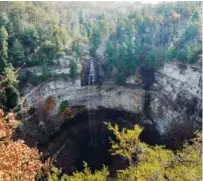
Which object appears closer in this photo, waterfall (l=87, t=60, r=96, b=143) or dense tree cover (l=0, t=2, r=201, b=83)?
dense tree cover (l=0, t=2, r=201, b=83)

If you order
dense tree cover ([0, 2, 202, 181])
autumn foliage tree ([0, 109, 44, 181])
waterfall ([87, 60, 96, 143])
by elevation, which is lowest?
waterfall ([87, 60, 96, 143])

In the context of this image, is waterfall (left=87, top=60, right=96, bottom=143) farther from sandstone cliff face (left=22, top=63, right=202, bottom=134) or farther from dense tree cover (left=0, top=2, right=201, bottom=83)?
dense tree cover (left=0, top=2, right=201, bottom=83)

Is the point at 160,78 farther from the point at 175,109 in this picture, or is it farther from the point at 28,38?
the point at 28,38

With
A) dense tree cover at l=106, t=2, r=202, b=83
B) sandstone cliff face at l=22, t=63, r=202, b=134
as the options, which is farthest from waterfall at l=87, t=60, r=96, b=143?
dense tree cover at l=106, t=2, r=202, b=83

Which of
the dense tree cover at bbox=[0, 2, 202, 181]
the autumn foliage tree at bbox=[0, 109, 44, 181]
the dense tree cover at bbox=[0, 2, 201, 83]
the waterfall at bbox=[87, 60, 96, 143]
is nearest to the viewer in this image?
the autumn foliage tree at bbox=[0, 109, 44, 181]

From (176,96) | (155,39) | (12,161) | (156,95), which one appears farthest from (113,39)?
(12,161)

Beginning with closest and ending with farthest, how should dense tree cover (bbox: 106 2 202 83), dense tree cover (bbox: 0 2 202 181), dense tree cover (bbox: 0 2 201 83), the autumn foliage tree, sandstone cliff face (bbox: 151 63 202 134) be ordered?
the autumn foliage tree
dense tree cover (bbox: 0 2 202 181)
sandstone cliff face (bbox: 151 63 202 134)
dense tree cover (bbox: 0 2 201 83)
dense tree cover (bbox: 106 2 202 83)

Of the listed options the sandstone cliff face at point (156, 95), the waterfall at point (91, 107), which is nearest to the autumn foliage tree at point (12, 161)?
the sandstone cliff face at point (156, 95)

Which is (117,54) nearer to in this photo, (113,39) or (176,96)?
(176,96)
